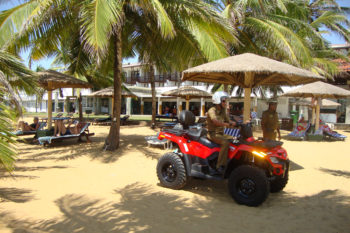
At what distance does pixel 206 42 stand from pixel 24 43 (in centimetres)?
529

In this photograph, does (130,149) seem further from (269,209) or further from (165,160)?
(269,209)

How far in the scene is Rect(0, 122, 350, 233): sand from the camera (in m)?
3.31

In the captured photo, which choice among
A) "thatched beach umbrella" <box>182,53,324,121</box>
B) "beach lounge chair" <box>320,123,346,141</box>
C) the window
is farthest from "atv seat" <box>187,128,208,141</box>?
the window

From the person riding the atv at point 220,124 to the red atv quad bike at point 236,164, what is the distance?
11cm

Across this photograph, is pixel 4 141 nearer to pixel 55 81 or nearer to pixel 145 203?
pixel 145 203

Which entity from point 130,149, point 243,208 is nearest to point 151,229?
point 243,208

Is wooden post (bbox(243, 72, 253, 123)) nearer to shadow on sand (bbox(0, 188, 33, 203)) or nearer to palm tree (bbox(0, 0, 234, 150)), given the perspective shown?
palm tree (bbox(0, 0, 234, 150))

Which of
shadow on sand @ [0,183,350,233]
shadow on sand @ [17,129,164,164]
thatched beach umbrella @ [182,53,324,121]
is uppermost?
thatched beach umbrella @ [182,53,324,121]

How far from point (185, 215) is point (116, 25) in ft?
20.5

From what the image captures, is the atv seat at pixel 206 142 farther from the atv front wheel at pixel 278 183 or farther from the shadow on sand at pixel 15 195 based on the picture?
the shadow on sand at pixel 15 195

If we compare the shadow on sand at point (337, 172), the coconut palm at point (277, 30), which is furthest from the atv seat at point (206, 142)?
the coconut palm at point (277, 30)

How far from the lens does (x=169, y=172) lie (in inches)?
193

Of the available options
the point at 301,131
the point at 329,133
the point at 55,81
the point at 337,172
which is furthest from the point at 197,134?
the point at 329,133

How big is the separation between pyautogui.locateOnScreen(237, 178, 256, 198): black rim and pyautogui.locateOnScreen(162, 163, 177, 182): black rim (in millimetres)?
1236
